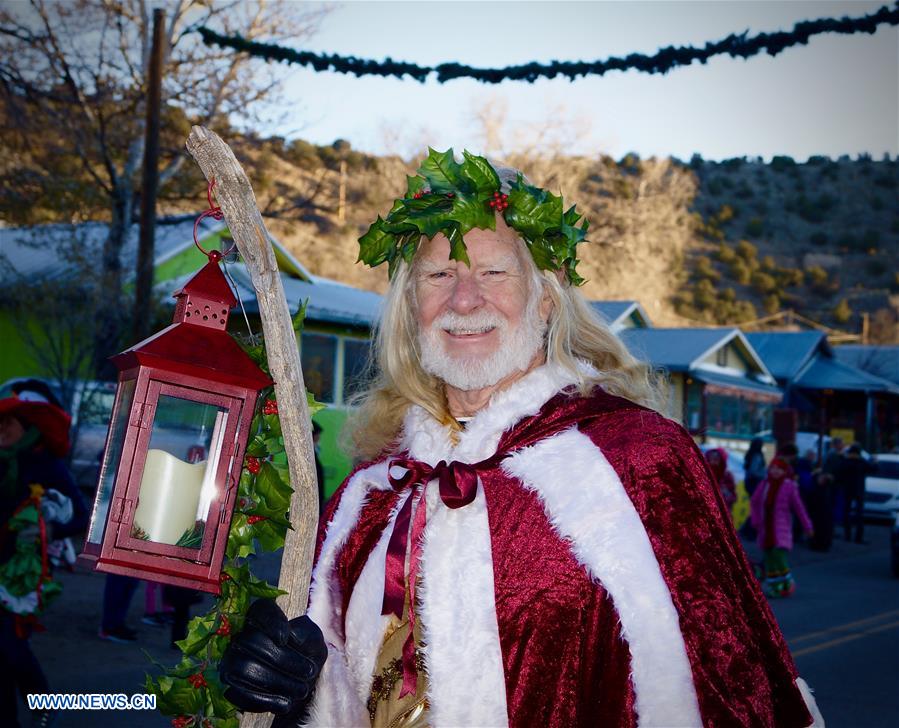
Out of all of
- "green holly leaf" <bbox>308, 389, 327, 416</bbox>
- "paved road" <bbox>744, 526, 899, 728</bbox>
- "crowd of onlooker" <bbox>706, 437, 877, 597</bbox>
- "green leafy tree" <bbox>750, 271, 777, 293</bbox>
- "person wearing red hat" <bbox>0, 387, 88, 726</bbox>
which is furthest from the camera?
"green leafy tree" <bbox>750, 271, 777, 293</bbox>

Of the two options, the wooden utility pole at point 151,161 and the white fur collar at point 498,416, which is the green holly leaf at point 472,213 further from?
the wooden utility pole at point 151,161

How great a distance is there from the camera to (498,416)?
112 inches

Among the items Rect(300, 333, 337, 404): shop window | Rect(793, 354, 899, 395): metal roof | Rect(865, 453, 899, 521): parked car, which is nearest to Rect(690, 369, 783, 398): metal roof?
Rect(793, 354, 899, 395): metal roof

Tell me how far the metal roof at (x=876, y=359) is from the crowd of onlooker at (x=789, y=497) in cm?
2397

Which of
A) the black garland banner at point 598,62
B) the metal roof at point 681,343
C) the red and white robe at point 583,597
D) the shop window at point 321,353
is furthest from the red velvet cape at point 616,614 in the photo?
the metal roof at point 681,343

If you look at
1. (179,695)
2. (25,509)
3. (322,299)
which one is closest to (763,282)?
(322,299)

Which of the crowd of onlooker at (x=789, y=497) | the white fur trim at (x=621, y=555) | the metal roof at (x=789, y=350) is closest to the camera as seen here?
the white fur trim at (x=621, y=555)

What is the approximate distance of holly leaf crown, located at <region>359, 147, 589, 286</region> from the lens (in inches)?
115

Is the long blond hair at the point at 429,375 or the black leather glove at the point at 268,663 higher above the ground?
the long blond hair at the point at 429,375

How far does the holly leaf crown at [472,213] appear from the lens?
2920 millimetres

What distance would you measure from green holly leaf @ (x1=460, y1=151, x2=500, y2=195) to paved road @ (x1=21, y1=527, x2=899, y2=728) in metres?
2.54

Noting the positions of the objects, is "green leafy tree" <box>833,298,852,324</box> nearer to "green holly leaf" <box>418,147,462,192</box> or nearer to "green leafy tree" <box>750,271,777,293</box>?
"green leafy tree" <box>750,271,777,293</box>

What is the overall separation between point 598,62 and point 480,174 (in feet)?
18.3

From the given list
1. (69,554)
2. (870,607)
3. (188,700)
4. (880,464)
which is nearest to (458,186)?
(188,700)
